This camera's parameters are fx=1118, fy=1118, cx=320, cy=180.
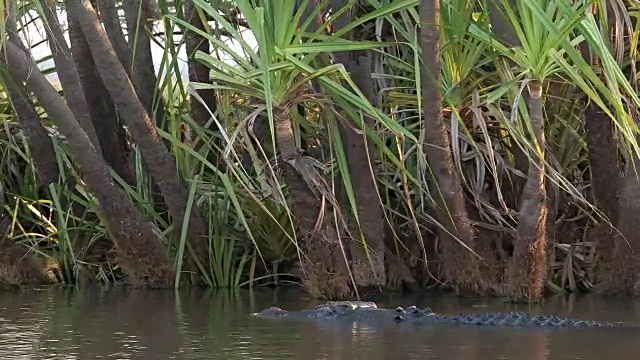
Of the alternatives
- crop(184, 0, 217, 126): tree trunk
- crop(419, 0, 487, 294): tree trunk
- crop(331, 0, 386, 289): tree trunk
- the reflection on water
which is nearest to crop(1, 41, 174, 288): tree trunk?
the reflection on water

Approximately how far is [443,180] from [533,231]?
439 millimetres

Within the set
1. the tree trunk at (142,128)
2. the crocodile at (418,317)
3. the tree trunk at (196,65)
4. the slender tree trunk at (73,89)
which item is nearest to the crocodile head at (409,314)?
the crocodile at (418,317)

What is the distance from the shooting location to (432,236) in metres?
5.40

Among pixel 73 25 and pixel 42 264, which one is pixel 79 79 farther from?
pixel 42 264

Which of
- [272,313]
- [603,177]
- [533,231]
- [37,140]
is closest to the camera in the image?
[272,313]

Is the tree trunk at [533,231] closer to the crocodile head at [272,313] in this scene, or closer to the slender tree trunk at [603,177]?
the slender tree trunk at [603,177]

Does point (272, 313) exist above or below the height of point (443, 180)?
below

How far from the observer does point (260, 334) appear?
13.3 feet

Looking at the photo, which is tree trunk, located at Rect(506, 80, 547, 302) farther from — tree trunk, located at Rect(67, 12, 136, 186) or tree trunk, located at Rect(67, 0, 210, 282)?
tree trunk, located at Rect(67, 12, 136, 186)

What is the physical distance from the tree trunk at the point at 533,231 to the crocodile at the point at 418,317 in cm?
47

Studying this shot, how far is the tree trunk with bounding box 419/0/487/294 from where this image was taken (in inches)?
176

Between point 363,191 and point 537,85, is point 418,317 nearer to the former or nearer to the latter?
point 363,191

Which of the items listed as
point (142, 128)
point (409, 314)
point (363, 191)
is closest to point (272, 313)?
point (409, 314)

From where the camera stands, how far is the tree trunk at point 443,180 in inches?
176
